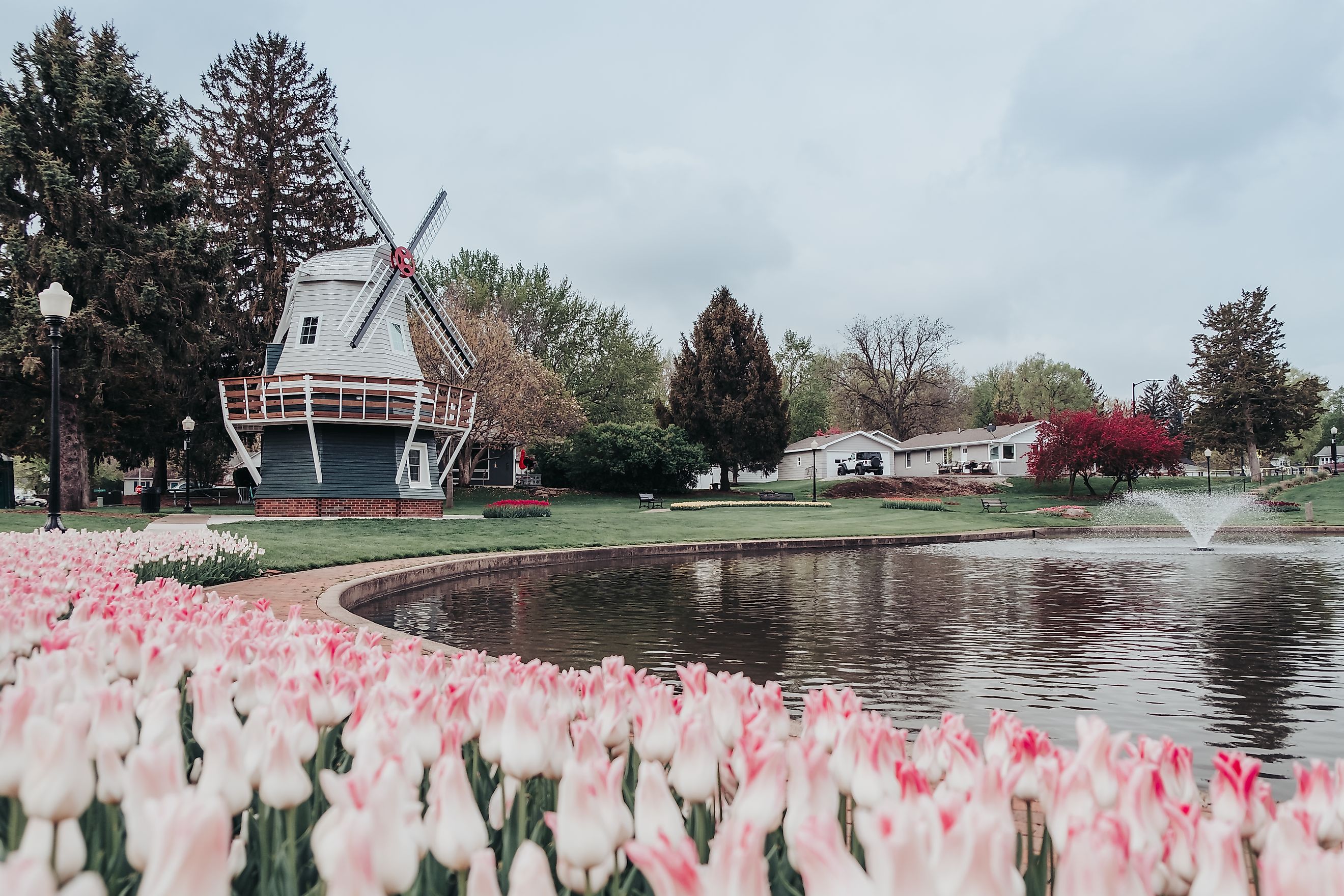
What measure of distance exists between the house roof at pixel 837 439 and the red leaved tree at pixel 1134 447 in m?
22.8

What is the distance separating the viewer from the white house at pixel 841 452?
219ft

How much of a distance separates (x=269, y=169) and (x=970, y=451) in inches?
1940

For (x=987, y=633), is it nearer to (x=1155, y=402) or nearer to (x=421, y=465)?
(x=421, y=465)

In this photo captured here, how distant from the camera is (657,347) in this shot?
64.0 metres

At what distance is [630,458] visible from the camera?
46812 millimetres

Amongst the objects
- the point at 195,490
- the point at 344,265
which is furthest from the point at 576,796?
the point at 195,490

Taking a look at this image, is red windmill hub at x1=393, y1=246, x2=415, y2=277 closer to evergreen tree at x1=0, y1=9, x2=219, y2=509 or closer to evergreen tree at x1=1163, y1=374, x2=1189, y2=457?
evergreen tree at x1=0, y1=9, x2=219, y2=509

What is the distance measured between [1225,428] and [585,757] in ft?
211

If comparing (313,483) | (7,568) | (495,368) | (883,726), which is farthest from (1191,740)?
(495,368)

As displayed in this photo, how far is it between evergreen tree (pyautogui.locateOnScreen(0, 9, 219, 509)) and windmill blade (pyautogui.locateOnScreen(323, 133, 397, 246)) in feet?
17.3

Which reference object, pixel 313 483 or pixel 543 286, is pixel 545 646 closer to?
pixel 313 483

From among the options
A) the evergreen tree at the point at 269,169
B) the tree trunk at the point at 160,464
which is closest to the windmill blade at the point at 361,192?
the evergreen tree at the point at 269,169

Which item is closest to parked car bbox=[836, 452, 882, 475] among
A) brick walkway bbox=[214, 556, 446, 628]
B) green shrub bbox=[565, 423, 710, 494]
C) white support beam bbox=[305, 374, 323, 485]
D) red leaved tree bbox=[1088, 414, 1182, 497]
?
green shrub bbox=[565, 423, 710, 494]

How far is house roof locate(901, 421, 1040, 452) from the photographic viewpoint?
64188mm
